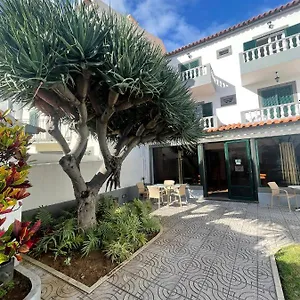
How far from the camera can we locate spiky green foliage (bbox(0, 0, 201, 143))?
3.47m

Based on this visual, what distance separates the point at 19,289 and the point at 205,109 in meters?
13.1

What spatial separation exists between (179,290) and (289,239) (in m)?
4.23

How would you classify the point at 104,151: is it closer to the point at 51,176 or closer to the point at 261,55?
the point at 51,176

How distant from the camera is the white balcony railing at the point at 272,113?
9.54m

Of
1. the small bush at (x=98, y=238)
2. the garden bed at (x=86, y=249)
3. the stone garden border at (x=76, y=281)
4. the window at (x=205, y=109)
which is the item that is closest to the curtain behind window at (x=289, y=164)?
the window at (x=205, y=109)

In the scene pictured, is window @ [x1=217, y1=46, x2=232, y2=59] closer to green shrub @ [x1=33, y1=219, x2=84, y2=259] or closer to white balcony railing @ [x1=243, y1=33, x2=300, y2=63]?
white balcony railing @ [x1=243, y1=33, x2=300, y2=63]

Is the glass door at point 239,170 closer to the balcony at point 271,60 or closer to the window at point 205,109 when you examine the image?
the window at point 205,109

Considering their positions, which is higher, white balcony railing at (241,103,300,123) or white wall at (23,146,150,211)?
white balcony railing at (241,103,300,123)

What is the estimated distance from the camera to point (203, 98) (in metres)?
13.4

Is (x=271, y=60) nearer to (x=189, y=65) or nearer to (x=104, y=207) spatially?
(x=189, y=65)

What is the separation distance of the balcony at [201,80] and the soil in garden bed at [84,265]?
1055 centimetres

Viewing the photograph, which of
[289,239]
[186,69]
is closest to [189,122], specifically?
[289,239]

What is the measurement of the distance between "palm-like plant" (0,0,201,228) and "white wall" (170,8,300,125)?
→ 740cm

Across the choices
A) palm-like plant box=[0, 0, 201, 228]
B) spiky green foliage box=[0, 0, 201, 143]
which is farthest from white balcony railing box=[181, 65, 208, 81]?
spiky green foliage box=[0, 0, 201, 143]
